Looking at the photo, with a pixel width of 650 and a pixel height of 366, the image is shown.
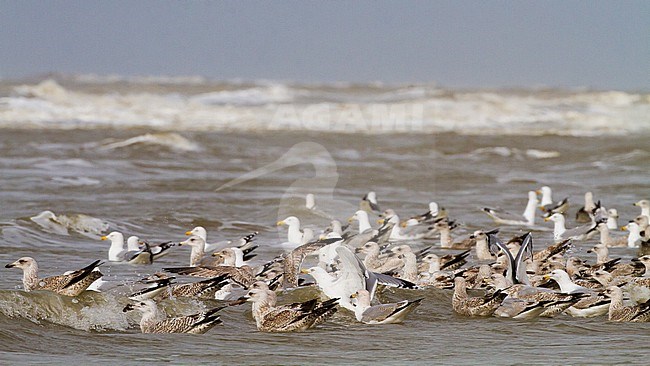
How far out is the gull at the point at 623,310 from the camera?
7.17 meters

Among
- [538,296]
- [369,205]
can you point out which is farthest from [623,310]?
[369,205]

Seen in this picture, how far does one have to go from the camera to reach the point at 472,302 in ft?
24.5

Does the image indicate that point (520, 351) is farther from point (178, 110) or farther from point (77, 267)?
point (178, 110)

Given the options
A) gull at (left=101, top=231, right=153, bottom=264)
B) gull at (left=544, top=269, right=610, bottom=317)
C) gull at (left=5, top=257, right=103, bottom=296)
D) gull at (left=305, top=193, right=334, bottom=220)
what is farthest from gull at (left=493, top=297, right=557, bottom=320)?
gull at (left=305, top=193, right=334, bottom=220)

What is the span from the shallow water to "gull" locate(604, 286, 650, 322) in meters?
0.13

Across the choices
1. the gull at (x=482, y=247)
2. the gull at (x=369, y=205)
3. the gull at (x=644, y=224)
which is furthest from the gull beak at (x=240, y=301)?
the gull at (x=369, y=205)

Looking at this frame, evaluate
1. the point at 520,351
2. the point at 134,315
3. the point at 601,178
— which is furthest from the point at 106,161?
the point at 520,351

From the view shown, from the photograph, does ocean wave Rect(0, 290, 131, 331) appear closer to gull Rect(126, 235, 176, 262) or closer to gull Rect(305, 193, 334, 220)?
gull Rect(126, 235, 176, 262)

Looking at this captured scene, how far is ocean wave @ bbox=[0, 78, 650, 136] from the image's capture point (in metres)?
28.4

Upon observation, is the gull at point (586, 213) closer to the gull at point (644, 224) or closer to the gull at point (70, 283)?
the gull at point (644, 224)

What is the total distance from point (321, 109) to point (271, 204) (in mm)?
16483

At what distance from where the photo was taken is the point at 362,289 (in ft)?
24.3

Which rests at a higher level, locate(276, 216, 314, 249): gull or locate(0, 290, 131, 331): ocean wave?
locate(0, 290, 131, 331): ocean wave

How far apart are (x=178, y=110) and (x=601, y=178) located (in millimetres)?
14535
